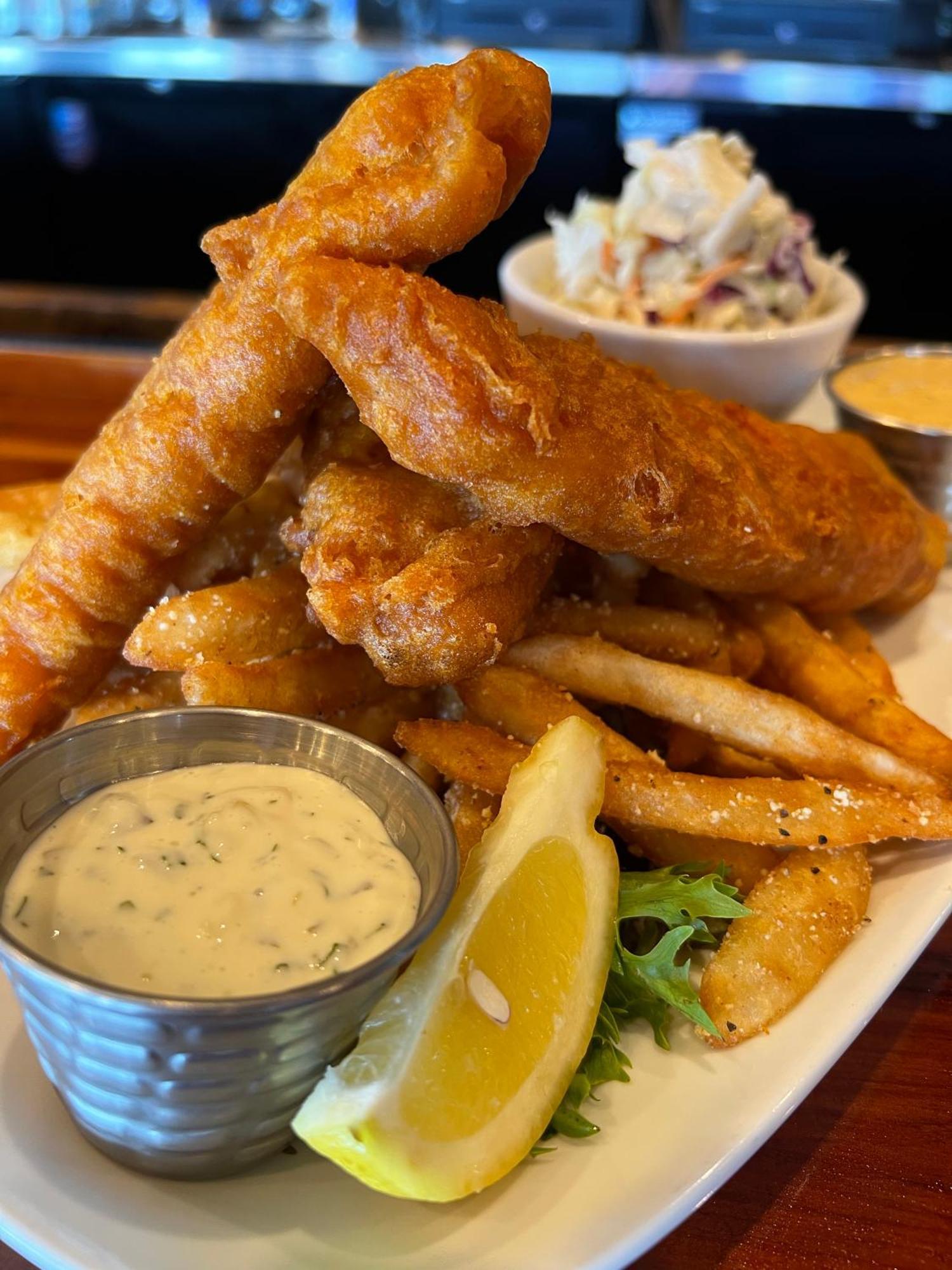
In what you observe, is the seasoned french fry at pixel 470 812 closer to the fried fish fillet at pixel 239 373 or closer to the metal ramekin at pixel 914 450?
the fried fish fillet at pixel 239 373

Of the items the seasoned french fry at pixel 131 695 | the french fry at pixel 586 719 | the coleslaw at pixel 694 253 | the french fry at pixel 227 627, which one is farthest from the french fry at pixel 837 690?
the coleslaw at pixel 694 253

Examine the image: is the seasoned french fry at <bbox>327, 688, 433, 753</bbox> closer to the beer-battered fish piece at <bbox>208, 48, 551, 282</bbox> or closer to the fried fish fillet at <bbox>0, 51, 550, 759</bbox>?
the fried fish fillet at <bbox>0, 51, 550, 759</bbox>

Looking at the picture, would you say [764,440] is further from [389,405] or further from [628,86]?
[628,86]

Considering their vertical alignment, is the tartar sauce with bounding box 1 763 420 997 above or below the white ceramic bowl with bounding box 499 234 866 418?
above

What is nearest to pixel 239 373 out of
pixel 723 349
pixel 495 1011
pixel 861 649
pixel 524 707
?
pixel 524 707

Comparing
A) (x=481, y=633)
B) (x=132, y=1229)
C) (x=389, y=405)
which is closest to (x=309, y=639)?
(x=481, y=633)

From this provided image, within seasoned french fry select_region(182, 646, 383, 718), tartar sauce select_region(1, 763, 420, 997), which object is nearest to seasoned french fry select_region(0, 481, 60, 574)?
seasoned french fry select_region(182, 646, 383, 718)

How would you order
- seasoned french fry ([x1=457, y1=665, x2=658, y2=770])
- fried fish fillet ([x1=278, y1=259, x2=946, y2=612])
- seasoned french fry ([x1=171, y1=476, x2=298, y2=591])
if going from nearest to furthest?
fried fish fillet ([x1=278, y1=259, x2=946, y2=612])
seasoned french fry ([x1=457, y1=665, x2=658, y2=770])
seasoned french fry ([x1=171, y1=476, x2=298, y2=591])

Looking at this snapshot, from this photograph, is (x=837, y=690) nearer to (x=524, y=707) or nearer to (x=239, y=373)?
(x=524, y=707)
